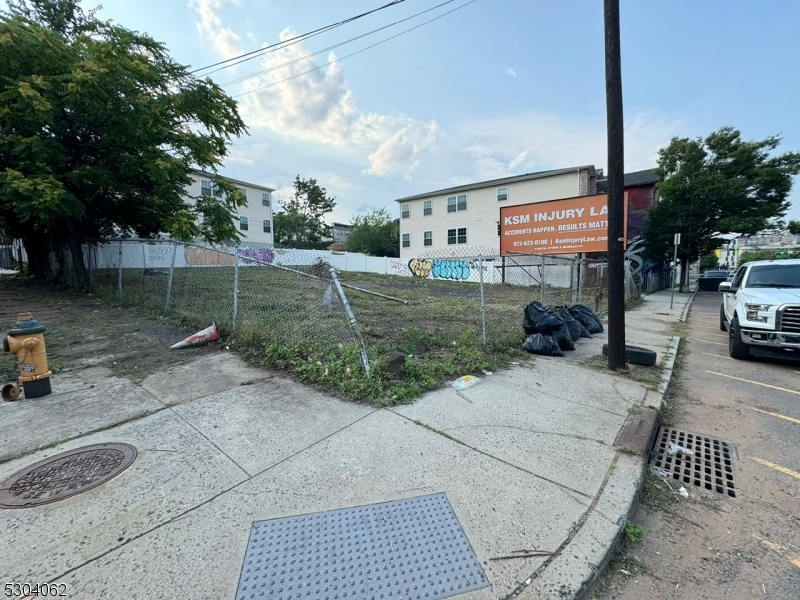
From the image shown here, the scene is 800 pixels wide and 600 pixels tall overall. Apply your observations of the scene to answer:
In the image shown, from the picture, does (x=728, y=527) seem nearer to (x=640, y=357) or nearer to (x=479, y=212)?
(x=640, y=357)

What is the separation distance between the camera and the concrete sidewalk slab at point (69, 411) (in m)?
2.95

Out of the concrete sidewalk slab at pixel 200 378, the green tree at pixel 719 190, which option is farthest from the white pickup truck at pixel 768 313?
the green tree at pixel 719 190

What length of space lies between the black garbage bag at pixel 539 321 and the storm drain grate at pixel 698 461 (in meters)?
2.78

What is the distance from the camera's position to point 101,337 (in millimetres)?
6223

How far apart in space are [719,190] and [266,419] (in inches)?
1208

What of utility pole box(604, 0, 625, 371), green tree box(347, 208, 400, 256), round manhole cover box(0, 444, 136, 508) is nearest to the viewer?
round manhole cover box(0, 444, 136, 508)

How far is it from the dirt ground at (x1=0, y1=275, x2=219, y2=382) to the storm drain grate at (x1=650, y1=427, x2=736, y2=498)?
19.0 ft

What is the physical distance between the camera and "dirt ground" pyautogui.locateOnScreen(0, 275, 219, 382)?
4911 millimetres

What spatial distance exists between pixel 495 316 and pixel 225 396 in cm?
637

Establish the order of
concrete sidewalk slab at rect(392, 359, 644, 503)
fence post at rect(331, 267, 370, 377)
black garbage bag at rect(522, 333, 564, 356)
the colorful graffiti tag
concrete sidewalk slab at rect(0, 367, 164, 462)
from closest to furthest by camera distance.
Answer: concrete sidewalk slab at rect(392, 359, 644, 503) < concrete sidewalk slab at rect(0, 367, 164, 462) < fence post at rect(331, 267, 370, 377) < black garbage bag at rect(522, 333, 564, 356) < the colorful graffiti tag

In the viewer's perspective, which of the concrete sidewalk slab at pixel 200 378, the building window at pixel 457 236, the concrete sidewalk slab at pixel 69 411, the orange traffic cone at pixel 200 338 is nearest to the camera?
the concrete sidewalk slab at pixel 69 411

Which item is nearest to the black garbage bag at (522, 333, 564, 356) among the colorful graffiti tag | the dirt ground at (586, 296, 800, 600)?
the dirt ground at (586, 296, 800, 600)

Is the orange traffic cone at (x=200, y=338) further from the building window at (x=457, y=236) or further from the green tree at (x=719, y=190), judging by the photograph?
the green tree at (x=719, y=190)

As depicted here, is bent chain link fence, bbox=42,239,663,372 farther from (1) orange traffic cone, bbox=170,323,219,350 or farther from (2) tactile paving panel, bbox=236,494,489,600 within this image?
(2) tactile paving panel, bbox=236,494,489,600
